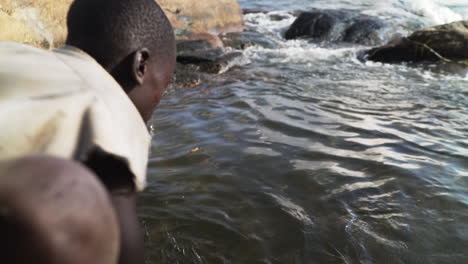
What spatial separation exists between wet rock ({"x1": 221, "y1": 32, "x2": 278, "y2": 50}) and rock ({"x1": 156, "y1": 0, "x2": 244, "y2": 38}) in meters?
0.66

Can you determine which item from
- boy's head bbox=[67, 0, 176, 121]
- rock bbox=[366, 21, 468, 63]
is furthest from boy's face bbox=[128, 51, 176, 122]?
rock bbox=[366, 21, 468, 63]

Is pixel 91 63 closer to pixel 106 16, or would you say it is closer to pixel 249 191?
pixel 106 16

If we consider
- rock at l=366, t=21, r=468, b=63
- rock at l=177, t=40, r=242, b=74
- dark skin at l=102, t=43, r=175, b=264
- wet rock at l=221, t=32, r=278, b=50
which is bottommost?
wet rock at l=221, t=32, r=278, b=50

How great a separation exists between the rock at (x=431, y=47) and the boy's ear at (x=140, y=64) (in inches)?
283

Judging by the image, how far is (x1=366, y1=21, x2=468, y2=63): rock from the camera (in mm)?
7524

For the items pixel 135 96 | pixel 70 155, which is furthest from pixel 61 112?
pixel 135 96

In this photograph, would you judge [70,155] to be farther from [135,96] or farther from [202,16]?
[202,16]

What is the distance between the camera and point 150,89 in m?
1.60

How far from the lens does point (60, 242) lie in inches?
24.9

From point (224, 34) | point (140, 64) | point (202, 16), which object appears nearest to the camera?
point (140, 64)

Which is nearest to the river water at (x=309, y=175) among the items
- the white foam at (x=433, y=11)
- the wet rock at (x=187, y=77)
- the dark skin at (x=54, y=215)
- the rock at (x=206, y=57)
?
the wet rock at (x=187, y=77)

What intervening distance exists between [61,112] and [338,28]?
11.4 m

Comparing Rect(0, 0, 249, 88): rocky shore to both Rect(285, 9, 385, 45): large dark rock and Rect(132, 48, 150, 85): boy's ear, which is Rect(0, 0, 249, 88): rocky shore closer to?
Rect(285, 9, 385, 45): large dark rock

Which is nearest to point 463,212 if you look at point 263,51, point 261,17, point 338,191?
point 338,191
